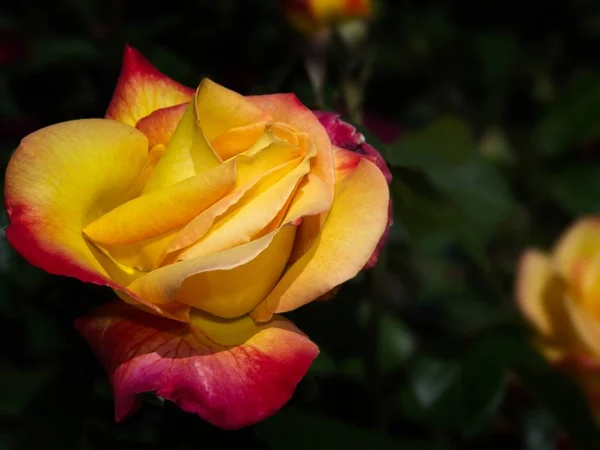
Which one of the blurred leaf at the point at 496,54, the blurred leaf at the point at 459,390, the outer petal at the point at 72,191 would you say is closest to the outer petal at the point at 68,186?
the outer petal at the point at 72,191

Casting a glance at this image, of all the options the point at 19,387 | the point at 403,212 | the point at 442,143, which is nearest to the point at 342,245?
the point at 19,387

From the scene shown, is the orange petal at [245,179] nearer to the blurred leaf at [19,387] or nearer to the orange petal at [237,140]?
the orange petal at [237,140]

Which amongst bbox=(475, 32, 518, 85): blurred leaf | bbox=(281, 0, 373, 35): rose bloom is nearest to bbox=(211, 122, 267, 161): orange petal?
bbox=(281, 0, 373, 35): rose bloom

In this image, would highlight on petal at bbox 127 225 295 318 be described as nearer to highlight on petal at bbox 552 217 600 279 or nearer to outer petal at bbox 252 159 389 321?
outer petal at bbox 252 159 389 321

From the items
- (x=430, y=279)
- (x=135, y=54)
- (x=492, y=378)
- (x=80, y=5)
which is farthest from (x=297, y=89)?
(x=430, y=279)

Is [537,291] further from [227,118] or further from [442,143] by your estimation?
[227,118]


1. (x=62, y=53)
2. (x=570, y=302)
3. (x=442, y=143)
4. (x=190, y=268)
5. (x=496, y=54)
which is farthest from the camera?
(x=496, y=54)

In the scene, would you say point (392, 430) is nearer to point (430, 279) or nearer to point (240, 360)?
point (240, 360)
